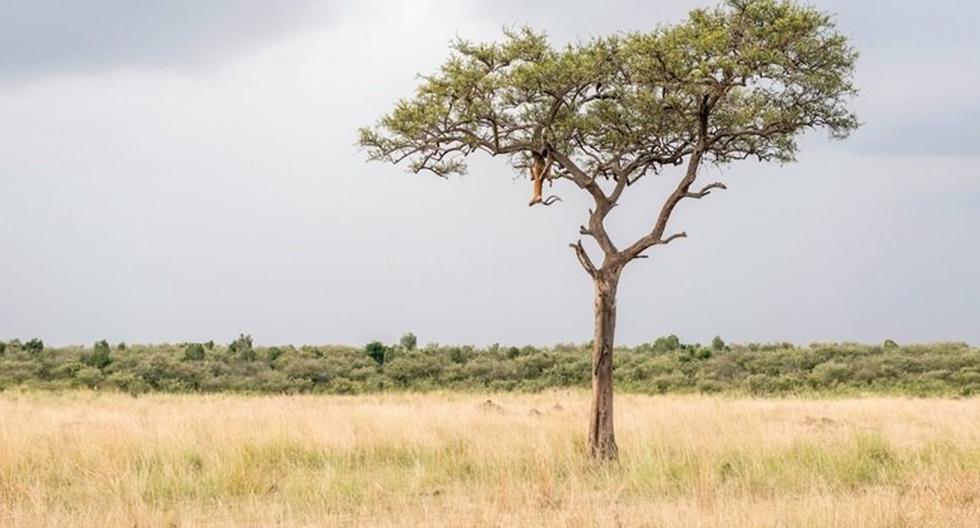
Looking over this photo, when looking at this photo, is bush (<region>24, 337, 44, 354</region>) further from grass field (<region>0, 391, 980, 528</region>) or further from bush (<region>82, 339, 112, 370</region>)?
grass field (<region>0, 391, 980, 528</region>)

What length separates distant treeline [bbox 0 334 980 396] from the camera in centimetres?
3897

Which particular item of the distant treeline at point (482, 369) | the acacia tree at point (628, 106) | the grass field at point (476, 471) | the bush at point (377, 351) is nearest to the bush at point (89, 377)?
the distant treeline at point (482, 369)

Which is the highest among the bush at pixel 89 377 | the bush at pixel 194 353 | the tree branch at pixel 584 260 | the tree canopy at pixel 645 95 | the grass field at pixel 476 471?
the tree canopy at pixel 645 95

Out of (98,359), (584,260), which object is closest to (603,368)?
(584,260)

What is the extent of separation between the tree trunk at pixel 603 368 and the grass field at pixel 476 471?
380mm

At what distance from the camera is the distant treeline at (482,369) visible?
128ft

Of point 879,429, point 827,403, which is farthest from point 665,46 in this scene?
point 827,403

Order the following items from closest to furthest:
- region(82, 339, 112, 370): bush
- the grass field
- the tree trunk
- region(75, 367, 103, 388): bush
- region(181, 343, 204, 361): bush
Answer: the grass field, the tree trunk, region(75, 367, 103, 388): bush, region(82, 339, 112, 370): bush, region(181, 343, 204, 361): bush

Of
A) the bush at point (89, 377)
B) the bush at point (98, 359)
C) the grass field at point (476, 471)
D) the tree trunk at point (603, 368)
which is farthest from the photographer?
the bush at point (98, 359)

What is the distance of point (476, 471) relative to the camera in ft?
48.3

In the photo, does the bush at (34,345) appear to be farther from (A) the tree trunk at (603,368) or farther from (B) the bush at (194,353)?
(A) the tree trunk at (603,368)

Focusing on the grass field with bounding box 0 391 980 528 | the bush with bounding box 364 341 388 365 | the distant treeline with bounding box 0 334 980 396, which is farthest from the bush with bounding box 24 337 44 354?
the grass field with bounding box 0 391 980 528

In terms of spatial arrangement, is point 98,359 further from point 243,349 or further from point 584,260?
point 584,260

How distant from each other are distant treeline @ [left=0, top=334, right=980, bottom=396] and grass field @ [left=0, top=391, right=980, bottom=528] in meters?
17.6
